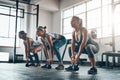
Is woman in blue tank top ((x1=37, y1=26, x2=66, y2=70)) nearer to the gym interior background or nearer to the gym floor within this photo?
the gym floor

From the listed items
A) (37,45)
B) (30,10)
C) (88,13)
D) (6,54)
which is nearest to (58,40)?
(37,45)

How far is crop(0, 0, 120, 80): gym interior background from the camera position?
589 cm

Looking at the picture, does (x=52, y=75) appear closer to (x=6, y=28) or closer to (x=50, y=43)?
(x=50, y=43)

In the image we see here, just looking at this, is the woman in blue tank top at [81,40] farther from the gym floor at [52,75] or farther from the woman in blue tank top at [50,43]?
the woman in blue tank top at [50,43]

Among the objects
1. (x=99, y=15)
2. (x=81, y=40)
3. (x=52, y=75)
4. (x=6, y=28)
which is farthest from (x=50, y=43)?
(x=6, y=28)

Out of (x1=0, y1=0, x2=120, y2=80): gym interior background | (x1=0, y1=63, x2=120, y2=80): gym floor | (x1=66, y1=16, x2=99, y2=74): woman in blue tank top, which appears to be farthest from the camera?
(x1=0, y1=0, x2=120, y2=80): gym interior background

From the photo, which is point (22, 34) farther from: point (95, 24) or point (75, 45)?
point (95, 24)

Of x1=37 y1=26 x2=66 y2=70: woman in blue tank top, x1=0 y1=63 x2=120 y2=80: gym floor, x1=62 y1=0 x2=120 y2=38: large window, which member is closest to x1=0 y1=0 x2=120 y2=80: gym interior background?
x1=62 y1=0 x2=120 y2=38: large window

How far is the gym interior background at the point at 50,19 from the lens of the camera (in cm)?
589

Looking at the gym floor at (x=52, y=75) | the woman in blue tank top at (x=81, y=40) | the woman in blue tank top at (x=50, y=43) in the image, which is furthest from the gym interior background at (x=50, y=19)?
the gym floor at (x=52, y=75)

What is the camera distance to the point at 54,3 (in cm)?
786

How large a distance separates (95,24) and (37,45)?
3.05 meters

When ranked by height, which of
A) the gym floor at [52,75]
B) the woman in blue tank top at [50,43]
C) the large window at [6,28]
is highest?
the large window at [6,28]

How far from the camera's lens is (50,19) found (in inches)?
335
